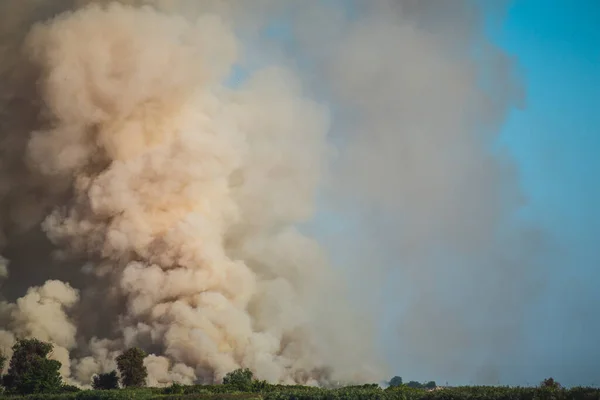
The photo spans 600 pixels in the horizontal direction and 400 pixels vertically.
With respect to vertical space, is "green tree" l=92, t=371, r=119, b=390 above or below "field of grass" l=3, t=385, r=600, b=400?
above

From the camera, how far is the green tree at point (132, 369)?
38.2 m

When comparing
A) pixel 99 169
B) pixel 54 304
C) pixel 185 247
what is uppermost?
pixel 99 169

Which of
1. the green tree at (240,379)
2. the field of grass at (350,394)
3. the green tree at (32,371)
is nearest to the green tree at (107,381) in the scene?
the green tree at (32,371)

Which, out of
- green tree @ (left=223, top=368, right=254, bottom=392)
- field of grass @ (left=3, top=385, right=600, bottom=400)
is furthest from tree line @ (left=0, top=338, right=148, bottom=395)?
green tree @ (left=223, top=368, right=254, bottom=392)

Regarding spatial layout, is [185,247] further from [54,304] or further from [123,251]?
[54,304]

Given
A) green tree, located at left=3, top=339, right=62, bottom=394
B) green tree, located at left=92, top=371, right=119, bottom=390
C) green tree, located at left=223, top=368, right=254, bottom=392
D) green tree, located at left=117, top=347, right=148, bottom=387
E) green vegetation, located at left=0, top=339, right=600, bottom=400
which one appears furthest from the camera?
green tree, located at left=92, top=371, right=119, bottom=390

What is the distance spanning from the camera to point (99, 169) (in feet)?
170

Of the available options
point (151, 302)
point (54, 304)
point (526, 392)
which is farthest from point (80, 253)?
point (526, 392)

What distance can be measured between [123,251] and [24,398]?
16.0m

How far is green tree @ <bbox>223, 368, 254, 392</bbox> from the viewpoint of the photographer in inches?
1373

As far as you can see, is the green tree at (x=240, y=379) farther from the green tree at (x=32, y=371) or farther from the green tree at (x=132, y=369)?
the green tree at (x=32, y=371)

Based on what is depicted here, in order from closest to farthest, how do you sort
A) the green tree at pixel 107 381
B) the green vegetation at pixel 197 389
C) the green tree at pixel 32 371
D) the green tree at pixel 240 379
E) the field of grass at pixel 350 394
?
the field of grass at pixel 350 394 → the green vegetation at pixel 197 389 → the green tree at pixel 240 379 → the green tree at pixel 32 371 → the green tree at pixel 107 381

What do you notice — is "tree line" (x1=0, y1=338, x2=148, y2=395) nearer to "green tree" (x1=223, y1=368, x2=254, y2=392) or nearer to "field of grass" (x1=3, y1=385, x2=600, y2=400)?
"field of grass" (x1=3, y1=385, x2=600, y2=400)

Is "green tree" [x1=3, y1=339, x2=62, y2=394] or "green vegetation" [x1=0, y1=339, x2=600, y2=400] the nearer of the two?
"green vegetation" [x1=0, y1=339, x2=600, y2=400]
